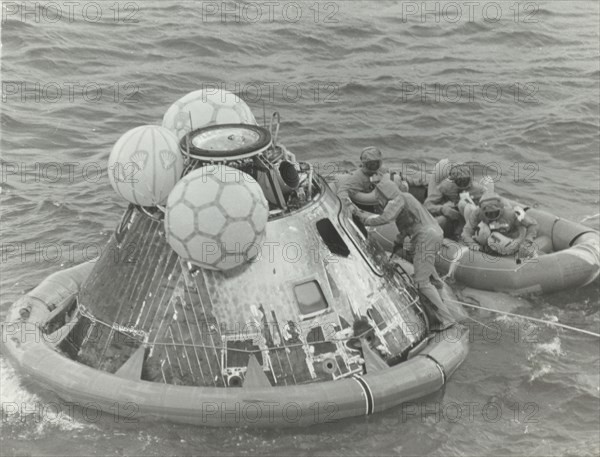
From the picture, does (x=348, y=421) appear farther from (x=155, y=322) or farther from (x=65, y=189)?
(x=65, y=189)

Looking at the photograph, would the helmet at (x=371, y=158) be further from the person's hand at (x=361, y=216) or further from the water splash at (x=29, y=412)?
the water splash at (x=29, y=412)

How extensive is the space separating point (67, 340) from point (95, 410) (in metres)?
1.03

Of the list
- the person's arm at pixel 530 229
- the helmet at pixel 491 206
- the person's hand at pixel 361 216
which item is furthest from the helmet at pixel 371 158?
the person's arm at pixel 530 229

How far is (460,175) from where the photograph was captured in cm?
1195

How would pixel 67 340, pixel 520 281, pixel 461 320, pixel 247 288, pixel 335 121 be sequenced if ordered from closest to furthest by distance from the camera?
pixel 247 288 < pixel 67 340 < pixel 461 320 < pixel 520 281 < pixel 335 121

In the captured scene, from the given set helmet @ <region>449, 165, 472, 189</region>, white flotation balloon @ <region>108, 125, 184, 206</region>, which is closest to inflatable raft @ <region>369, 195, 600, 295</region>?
helmet @ <region>449, 165, 472, 189</region>

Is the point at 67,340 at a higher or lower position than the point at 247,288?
lower

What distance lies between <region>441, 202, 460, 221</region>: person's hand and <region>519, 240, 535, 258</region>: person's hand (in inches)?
49.0

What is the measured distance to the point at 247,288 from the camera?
812 cm

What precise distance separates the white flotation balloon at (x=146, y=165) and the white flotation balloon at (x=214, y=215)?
0.45 m

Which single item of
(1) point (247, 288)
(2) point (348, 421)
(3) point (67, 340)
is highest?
(1) point (247, 288)

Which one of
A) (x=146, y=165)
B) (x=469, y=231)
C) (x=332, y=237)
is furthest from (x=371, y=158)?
(x=146, y=165)

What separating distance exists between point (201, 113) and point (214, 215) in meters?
2.07

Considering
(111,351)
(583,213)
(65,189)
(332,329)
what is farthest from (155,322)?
(583,213)
